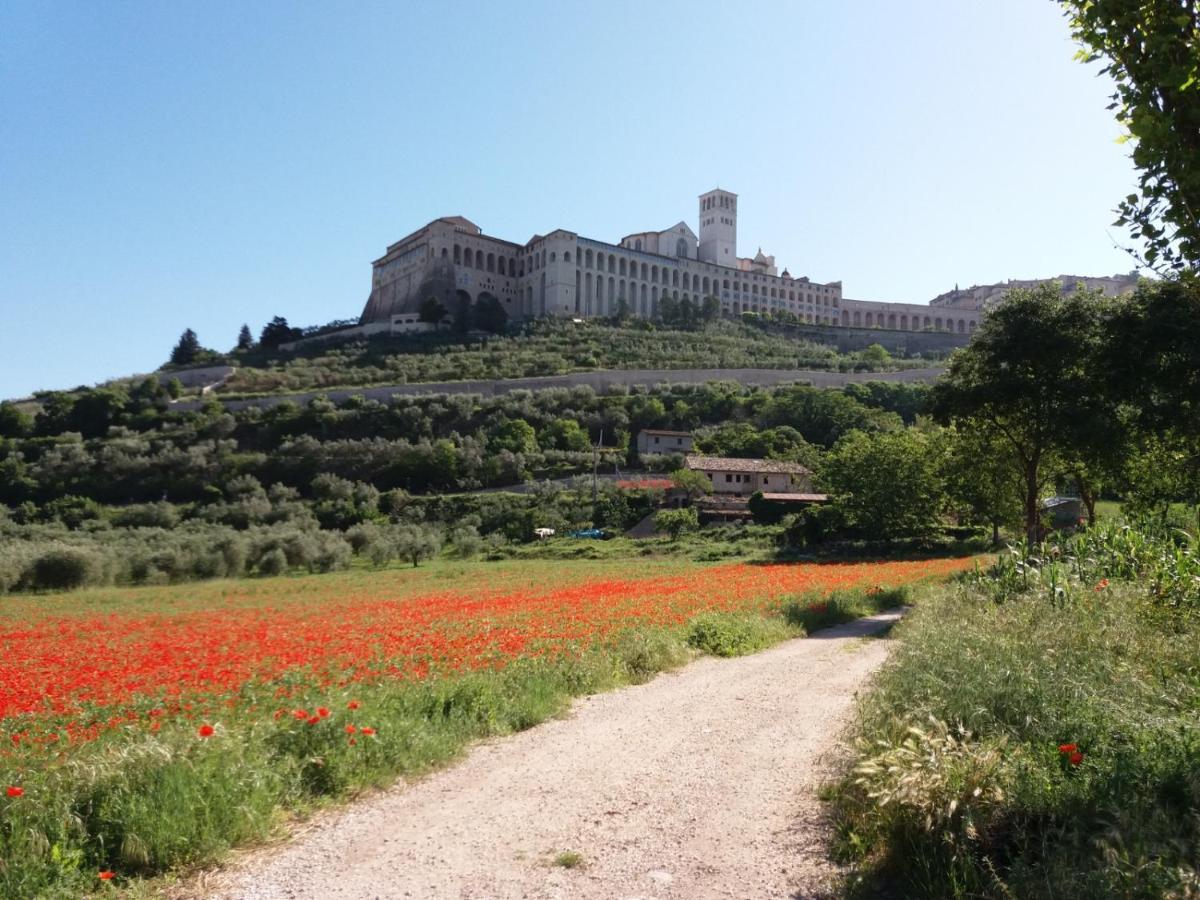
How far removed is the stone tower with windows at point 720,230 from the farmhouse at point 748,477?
94.9 metres

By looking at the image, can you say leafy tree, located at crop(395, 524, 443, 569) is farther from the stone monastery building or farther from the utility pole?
the stone monastery building

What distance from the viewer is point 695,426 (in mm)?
81750

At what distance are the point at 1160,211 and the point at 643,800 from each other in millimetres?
5788

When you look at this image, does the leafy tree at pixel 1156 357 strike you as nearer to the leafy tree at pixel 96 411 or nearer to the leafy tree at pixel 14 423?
the leafy tree at pixel 96 411

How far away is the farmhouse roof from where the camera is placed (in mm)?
62184

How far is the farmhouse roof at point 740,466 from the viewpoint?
204 ft

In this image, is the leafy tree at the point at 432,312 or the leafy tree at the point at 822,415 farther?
the leafy tree at the point at 432,312

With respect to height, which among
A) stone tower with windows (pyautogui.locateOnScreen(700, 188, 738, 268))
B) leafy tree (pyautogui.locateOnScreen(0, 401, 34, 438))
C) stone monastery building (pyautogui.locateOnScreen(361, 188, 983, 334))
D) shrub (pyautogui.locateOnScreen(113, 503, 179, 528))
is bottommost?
shrub (pyautogui.locateOnScreen(113, 503, 179, 528))

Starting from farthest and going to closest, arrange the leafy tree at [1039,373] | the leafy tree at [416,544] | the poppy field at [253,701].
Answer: the leafy tree at [416,544] → the leafy tree at [1039,373] → the poppy field at [253,701]

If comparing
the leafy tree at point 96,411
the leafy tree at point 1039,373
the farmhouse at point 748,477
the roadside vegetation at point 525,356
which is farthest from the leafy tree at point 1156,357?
the leafy tree at point 96,411

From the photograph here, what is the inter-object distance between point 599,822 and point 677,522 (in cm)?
4700

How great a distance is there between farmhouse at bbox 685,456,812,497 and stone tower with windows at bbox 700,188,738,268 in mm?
94878

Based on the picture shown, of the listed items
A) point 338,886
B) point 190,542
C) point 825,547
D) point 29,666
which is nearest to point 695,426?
point 825,547

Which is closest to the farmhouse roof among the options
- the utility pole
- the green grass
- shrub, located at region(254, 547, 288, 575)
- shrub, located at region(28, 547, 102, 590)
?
the utility pole
